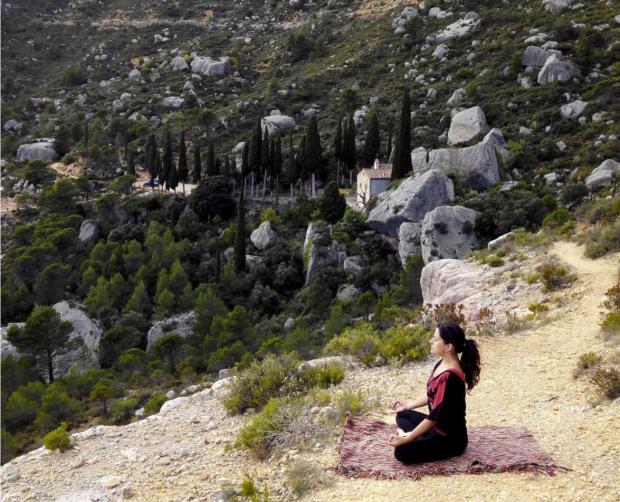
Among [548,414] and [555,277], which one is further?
[555,277]

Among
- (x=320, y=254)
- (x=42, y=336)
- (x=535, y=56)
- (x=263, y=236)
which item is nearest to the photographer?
(x=42, y=336)

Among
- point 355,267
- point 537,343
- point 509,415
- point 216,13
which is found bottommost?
point 355,267

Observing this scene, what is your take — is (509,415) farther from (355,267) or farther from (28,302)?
(28,302)

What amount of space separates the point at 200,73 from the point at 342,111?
3146 cm

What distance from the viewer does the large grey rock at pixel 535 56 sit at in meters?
48.0

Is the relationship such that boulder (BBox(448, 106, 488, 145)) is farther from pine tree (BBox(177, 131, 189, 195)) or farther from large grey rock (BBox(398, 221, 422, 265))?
pine tree (BBox(177, 131, 189, 195))

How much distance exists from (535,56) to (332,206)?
2729 cm

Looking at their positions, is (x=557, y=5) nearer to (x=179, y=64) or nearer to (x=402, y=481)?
(x=179, y=64)

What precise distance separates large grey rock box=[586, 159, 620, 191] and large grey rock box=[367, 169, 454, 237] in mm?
8057

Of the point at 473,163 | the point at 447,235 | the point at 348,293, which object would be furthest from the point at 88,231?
the point at 473,163

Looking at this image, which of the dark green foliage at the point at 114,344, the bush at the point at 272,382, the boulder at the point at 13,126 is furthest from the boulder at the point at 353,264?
the boulder at the point at 13,126

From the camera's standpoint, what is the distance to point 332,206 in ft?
124

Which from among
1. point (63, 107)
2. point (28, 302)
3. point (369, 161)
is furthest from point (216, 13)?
point (28, 302)

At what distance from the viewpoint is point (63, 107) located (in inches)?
3066
